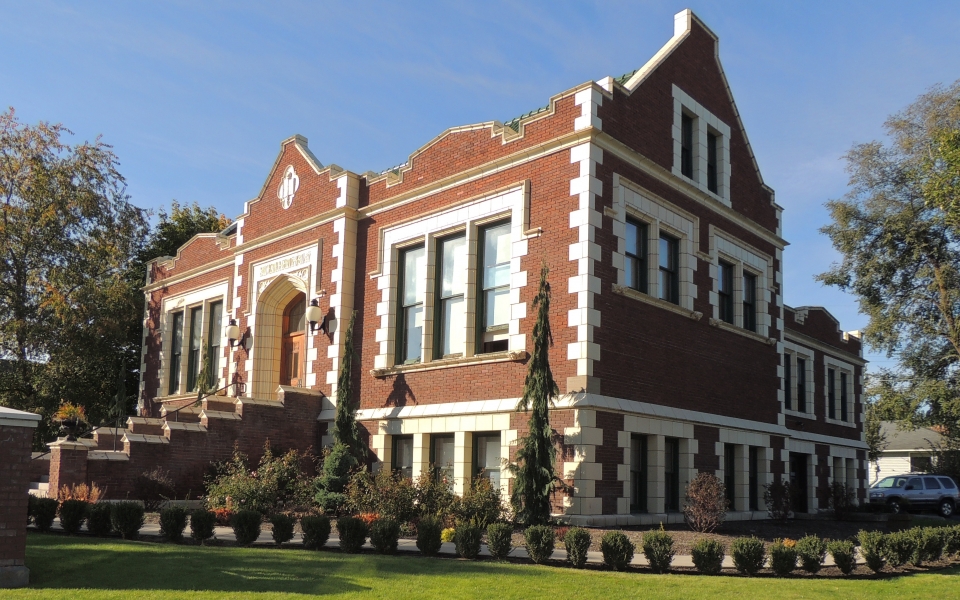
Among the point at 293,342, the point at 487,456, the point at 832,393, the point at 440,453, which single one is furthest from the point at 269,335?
the point at 832,393

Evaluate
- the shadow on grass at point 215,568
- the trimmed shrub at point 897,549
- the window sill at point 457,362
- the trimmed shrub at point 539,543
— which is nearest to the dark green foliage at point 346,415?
the window sill at point 457,362

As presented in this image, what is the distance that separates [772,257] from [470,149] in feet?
31.8

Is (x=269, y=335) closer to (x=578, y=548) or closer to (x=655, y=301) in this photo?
(x=655, y=301)

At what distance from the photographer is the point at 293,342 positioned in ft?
83.9

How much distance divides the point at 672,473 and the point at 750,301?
642cm

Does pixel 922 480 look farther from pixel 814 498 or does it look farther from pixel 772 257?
pixel 772 257

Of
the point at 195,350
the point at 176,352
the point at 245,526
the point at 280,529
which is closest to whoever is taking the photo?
the point at 245,526

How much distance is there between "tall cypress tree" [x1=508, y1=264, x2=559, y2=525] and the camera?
16.3 meters

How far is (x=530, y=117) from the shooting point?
1927cm

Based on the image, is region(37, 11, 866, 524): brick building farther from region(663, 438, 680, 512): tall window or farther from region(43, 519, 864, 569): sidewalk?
region(43, 519, 864, 569): sidewalk

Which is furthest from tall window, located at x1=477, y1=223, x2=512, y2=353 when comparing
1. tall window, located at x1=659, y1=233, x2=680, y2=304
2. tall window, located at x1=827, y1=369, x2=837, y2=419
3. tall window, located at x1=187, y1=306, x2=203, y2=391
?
tall window, located at x1=827, y1=369, x2=837, y2=419

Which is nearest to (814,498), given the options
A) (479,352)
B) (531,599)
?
(479,352)

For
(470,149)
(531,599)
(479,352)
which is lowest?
(531,599)

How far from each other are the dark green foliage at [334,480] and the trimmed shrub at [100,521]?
496 centimetres
